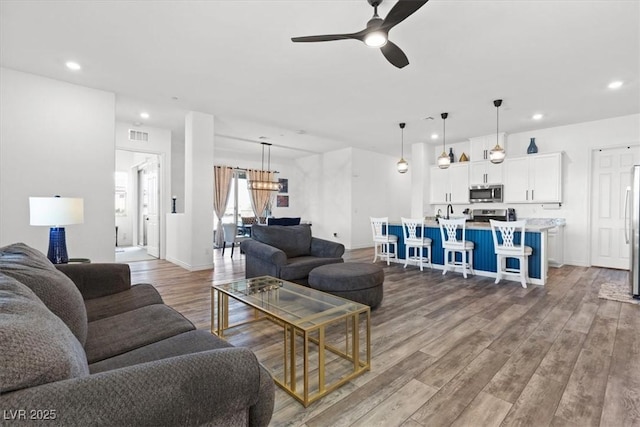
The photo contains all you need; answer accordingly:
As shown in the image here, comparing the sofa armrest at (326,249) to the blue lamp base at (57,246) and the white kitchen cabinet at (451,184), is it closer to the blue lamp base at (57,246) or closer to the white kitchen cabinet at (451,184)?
the blue lamp base at (57,246)

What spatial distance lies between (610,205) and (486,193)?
2071 mm

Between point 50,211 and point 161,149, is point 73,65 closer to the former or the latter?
point 50,211

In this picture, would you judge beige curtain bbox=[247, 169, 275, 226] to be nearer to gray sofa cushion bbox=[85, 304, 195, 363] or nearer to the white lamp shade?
the white lamp shade

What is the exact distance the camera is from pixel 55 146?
416cm

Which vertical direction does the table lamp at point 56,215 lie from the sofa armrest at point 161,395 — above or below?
above

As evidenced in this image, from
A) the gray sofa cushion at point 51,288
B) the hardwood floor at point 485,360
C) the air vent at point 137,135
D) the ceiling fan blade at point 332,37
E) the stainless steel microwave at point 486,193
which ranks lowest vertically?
the hardwood floor at point 485,360

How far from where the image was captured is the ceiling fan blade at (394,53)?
2.66m

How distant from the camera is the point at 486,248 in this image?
5062 mm

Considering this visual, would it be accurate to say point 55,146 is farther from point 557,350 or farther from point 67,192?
point 557,350

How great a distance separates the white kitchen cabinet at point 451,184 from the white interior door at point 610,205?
7.55 ft

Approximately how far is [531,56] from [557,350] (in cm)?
311

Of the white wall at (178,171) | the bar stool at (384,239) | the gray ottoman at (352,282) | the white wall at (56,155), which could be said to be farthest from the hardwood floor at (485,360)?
the white wall at (178,171)

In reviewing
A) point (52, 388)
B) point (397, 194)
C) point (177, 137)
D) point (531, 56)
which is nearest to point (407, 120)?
point (531, 56)

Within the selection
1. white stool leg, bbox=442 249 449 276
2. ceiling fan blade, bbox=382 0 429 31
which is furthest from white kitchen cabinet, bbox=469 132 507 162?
ceiling fan blade, bbox=382 0 429 31
